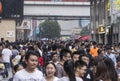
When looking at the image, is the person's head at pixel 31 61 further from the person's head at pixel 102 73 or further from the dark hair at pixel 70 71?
the person's head at pixel 102 73

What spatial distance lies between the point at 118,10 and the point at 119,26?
478 centimetres

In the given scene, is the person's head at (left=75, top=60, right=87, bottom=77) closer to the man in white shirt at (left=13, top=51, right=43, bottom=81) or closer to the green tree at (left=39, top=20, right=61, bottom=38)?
the man in white shirt at (left=13, top=51, right=43, bottom=81)

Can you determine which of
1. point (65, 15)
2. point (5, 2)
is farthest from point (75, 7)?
point (5, 2)

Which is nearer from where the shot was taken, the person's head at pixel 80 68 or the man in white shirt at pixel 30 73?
the man in white shirt at pixel 30 73

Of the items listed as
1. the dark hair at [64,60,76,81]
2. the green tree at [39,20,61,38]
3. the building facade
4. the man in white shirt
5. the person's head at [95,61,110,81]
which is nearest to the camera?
the person's head at [95,61,110,81]

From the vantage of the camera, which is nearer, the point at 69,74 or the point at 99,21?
the point at 69,74

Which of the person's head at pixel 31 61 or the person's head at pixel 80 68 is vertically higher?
the person's head at pixel 31 61

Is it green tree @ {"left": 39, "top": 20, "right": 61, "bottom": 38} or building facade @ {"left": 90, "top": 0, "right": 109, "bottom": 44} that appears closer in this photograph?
building facade @ {"left": 90, "top": 0, "right": 109, "bottom": 44}

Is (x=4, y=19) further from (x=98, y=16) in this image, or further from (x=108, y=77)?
(x=108, y=77)

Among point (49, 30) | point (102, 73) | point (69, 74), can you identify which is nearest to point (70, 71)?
point (69, 74)

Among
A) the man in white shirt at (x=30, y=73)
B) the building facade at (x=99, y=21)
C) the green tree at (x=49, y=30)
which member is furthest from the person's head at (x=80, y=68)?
the green tree at (x=49, y=30)

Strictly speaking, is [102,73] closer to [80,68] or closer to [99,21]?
[80,68]

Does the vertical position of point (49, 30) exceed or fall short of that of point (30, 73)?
it falls short

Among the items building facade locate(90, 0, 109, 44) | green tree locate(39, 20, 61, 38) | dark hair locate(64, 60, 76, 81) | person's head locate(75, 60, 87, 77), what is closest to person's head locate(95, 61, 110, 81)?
dark hair locate(64, 60, 76, 81)
